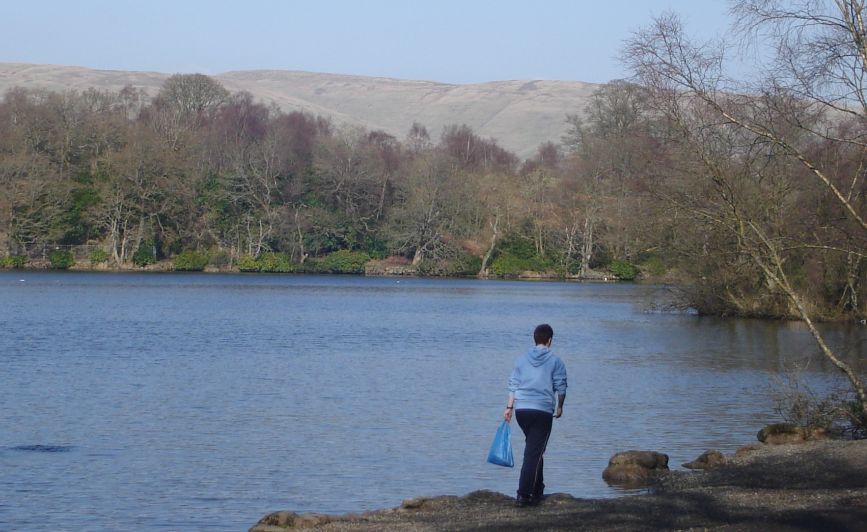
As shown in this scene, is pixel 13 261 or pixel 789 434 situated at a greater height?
pixel 789 434

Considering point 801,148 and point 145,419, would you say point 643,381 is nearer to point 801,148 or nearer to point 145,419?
point 801,148

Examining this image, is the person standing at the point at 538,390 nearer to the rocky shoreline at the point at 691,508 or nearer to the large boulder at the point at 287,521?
the rocky shoreline at the point at 691,508

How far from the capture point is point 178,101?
4333 inches

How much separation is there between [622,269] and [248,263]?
2755cm

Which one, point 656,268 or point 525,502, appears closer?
point 525,502

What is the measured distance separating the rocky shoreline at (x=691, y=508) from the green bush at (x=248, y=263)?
2897 inches

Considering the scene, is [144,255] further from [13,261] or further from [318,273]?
[318,273]

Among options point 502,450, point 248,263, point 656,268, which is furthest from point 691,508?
point 248,263

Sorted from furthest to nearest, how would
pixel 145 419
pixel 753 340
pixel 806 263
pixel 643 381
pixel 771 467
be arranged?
pixel 806 263 < pixel 753 340 < pixel 643 381 < pixel 145 419 < pixel 771 467

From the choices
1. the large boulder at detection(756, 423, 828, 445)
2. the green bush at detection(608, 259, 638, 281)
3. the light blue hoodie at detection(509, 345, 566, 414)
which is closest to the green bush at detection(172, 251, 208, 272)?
the green bush at detection(608, 259, 638, 281)

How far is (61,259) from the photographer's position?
83.5 metres

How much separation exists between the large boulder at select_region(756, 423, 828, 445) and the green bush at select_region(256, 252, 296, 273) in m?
70.7

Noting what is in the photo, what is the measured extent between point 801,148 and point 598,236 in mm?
62918

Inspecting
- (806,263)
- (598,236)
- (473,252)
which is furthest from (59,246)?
(806,263)
